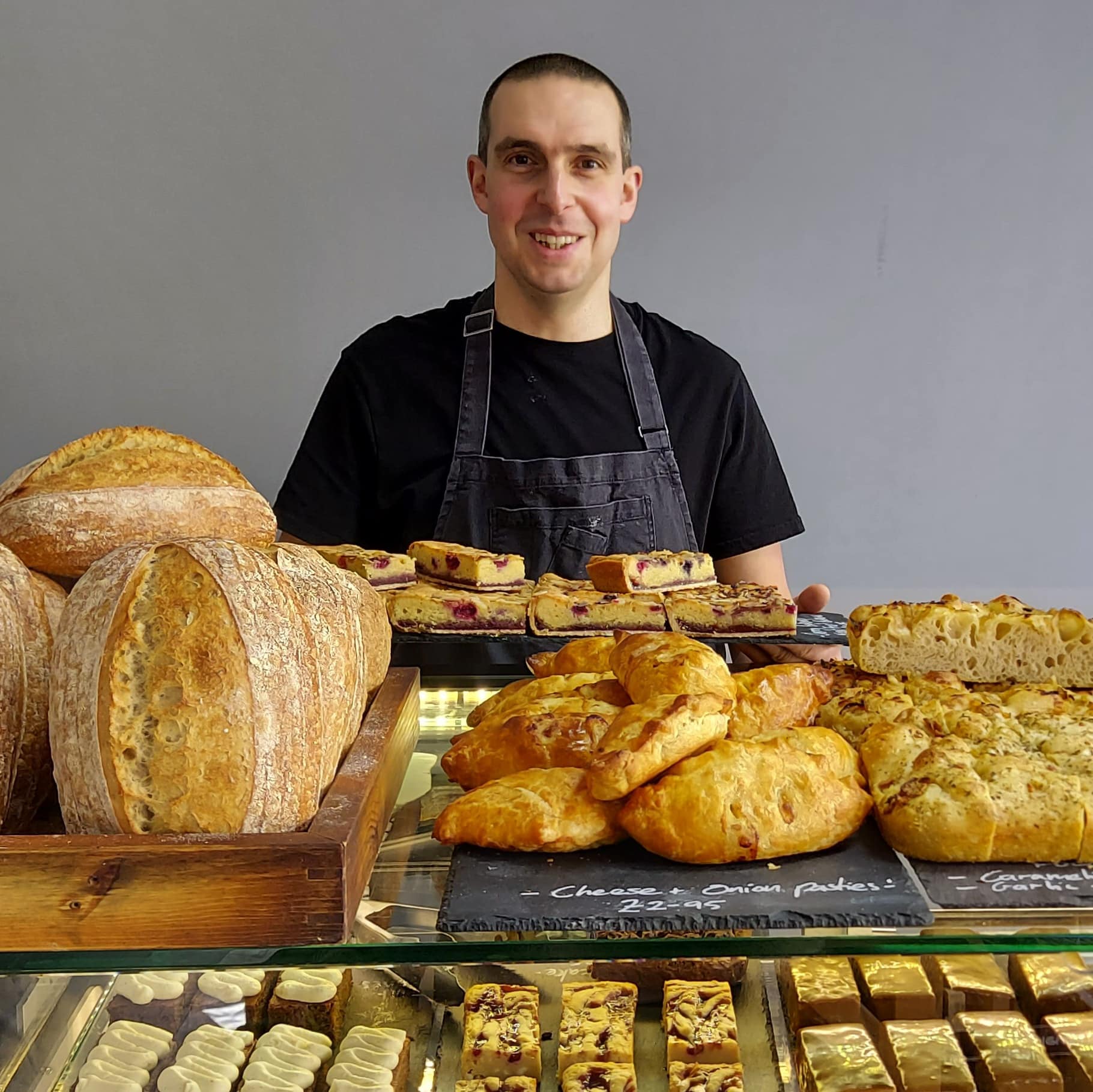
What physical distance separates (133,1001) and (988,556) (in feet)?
12.8

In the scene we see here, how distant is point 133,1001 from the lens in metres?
1.47

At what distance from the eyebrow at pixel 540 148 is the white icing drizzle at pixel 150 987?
90.7 inches

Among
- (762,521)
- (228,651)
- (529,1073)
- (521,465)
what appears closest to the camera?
(228,651)

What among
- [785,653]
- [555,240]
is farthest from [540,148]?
[785,653]

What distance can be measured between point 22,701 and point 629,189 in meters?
2.64

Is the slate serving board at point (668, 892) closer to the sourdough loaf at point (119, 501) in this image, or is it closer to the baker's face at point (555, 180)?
the sourdough loaf at point (119, 501)

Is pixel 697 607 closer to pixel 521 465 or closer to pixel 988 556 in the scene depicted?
pixel 521 465

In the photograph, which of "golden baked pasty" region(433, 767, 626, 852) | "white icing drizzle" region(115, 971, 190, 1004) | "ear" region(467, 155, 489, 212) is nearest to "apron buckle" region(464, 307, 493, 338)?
"ear" region(467, 155, 489, 212)

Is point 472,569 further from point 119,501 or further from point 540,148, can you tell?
point 540,148

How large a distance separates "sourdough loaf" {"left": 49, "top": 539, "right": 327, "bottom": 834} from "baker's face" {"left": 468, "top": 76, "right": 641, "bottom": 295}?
7.54ft

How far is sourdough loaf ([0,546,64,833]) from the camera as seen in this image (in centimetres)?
102

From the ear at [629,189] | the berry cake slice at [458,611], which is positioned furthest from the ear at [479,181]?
the berry cake slice at [458,611]

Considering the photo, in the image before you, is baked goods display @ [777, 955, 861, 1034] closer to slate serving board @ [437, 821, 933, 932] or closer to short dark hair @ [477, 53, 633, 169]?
slate serving board @ [437, 821, 933, 932]

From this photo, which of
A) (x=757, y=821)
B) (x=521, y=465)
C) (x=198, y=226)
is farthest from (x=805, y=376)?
(x=757, y=821)
